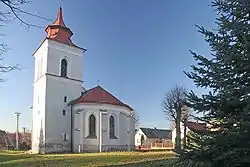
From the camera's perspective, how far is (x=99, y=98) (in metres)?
34.7

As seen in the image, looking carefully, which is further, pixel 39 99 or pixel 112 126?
pixel 39 99

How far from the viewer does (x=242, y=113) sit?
225 inches

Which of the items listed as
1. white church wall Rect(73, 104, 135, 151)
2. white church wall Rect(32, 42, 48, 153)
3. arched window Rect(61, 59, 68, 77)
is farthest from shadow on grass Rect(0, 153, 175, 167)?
arched window Rect(61, 59, 68, 77)

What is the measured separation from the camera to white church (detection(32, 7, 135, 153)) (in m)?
33.3

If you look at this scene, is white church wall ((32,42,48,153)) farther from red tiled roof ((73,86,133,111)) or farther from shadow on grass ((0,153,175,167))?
shadow on grass ((0,153,175,167))

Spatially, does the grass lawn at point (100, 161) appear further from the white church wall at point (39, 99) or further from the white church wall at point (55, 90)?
the white church wall at point (39, 99)

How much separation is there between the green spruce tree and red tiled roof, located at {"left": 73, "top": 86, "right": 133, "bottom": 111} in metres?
27.6

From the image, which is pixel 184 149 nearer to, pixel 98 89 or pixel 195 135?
pixel 195 135

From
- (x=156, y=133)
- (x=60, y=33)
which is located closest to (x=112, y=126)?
(x=60, y=33)

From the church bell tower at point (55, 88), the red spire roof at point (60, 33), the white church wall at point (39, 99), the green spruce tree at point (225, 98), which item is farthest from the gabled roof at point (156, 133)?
the green spruce tree at point (225, 98)

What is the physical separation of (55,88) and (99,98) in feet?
16.6

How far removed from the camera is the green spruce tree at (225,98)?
222 inches

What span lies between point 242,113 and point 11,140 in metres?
75.9

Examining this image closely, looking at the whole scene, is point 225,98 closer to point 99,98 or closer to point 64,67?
point 99,98
